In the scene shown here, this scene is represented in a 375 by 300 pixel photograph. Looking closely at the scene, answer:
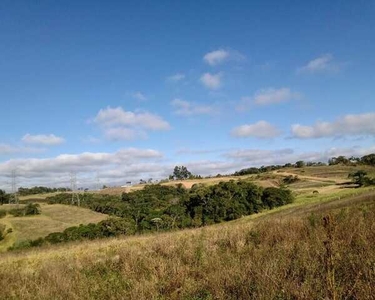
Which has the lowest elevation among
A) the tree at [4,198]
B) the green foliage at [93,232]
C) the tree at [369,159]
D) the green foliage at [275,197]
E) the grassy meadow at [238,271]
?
the green foliage at [93,232]

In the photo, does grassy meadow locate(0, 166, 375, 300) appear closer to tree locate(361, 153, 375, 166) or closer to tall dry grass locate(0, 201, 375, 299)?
tall dry grass locate(0, 201, 375, 299)

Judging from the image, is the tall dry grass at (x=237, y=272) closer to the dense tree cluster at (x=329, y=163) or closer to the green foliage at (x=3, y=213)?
the green foliage at (x=3, y=213)

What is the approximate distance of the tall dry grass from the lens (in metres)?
5.67

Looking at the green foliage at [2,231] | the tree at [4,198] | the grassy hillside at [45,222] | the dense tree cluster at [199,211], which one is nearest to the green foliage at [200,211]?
the dense tree cluster at [199,211]

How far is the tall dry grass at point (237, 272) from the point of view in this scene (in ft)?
18.6

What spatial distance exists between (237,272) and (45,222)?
2948 inches

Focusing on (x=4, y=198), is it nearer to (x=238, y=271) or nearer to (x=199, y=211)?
(x=199, y=211)

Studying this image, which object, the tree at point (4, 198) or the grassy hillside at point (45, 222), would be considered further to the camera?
the tree at point (4, 198)

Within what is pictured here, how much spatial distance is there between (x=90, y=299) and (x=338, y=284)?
426 centimetres

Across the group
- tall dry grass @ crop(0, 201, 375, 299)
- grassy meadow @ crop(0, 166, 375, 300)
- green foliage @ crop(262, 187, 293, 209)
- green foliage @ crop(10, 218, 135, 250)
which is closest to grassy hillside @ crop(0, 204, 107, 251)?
green foliage @ crop(10, 218, 135, 250)

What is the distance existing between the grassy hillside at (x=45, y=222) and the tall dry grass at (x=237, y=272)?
57.9 m

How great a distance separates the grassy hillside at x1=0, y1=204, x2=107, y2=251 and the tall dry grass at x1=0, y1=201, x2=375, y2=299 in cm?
5791

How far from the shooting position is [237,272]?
722 cm

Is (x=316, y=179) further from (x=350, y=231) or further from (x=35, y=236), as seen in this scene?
(x=350, y=231)
